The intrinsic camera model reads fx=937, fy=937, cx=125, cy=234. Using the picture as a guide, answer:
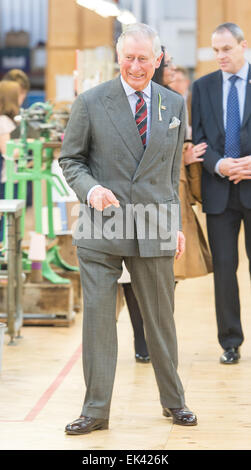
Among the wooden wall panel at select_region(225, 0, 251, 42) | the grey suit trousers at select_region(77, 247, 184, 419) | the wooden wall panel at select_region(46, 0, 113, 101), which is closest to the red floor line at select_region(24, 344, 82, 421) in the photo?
the grey suit trousers at select_region(77, 247, 184, 419)

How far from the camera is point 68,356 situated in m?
5.30

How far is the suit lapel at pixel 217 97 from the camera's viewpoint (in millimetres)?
4879

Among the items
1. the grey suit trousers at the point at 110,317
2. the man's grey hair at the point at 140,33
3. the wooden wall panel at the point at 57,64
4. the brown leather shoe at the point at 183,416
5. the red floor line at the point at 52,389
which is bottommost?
the red floor line at the point at 52,389

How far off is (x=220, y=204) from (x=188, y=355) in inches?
37.1

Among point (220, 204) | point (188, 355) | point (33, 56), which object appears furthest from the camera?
point (33, 56)

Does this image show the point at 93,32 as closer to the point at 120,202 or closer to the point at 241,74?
the point at 241,74

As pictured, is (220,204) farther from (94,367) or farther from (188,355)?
(94,367)

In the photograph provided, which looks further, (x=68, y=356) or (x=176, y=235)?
(x=68, y=356)

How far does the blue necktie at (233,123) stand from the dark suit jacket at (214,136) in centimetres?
3

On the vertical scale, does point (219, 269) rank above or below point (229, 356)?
above

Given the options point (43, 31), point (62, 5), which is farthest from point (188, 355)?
point (43, 31)

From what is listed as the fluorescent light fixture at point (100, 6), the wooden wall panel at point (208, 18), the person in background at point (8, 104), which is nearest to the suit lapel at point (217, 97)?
the person in background at point (8, 104)

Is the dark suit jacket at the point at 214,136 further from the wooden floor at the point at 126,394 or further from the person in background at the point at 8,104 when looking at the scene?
the person in background at the point at 8,104

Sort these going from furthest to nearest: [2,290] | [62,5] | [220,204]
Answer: [62,5] → [2,290] → [220,204]
